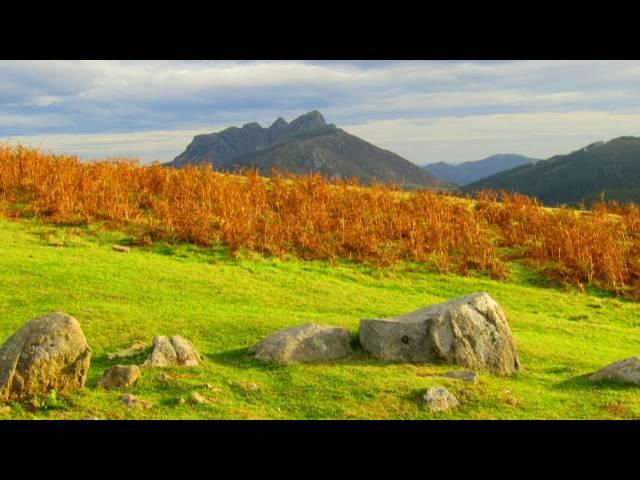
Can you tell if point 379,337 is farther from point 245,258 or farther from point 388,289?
point 245,258

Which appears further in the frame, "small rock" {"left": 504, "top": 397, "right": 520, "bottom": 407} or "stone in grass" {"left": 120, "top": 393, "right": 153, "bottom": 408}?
"small rock" {"left": 504, "top": 397, "right": 520, "bottom": 407}

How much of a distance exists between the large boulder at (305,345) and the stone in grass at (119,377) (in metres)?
2.17

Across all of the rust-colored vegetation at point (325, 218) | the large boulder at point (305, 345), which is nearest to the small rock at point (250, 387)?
the large boulder at point (305, 345)

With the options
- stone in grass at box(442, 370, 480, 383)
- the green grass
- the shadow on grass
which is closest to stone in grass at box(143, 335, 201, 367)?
the green grass

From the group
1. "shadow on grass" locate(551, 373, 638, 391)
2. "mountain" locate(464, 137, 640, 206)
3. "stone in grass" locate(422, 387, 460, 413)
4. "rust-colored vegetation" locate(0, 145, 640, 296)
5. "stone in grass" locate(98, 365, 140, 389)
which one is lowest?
"shadow on grass" locate(551, 373, 638, 391)

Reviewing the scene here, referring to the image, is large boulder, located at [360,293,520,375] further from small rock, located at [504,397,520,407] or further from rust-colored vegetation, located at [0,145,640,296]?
rust-colored vegetation, located at [0,145,640,296]

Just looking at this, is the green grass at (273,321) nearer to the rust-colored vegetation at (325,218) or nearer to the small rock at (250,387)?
the small rock at (250,387)

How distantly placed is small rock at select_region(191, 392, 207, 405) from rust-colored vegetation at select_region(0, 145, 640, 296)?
36.0 feet

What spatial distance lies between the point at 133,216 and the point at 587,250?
52.0ft

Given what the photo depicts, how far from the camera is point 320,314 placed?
14.4 metres

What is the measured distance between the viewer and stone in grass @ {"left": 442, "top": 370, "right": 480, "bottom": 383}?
9.62 meters

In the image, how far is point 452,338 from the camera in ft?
35.0

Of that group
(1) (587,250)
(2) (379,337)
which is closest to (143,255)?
(2) (379,337)

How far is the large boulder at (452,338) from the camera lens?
10.6m
